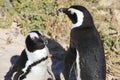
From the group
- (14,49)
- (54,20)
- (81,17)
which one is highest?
(81,17)

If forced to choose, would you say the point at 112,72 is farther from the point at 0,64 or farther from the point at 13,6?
the point at 13,6

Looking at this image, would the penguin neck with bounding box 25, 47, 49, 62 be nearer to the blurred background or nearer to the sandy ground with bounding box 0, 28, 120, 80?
the sandy ground with bounding box 0, 28, 120, 80

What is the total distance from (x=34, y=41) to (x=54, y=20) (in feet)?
4.45

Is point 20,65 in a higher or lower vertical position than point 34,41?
lower

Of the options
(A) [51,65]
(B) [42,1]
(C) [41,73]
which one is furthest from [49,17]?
(C) [41,73]

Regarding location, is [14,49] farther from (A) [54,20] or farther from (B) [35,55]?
(B) [35,55]

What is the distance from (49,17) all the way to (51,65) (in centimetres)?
90

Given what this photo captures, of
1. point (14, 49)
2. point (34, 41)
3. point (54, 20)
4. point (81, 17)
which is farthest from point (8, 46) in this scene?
point (81, 17)

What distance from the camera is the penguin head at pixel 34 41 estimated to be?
191 inches

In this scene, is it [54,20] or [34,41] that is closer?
[34,41]

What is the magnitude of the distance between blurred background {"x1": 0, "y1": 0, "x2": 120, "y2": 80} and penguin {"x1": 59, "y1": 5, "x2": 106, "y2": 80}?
79 centimetres

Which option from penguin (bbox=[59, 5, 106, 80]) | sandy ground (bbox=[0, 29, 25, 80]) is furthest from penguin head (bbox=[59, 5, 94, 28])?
Result: sandy ground (bbox=[0, 29, 25, 80])

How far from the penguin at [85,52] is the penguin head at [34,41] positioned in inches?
11.1

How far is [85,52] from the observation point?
4754 millimetres
